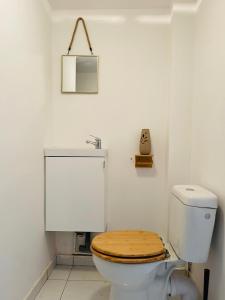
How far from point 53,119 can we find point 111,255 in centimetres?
128

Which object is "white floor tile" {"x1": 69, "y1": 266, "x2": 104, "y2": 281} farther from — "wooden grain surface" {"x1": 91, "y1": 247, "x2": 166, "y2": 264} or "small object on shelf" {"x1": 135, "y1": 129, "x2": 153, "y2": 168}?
"small object on shelf" {"x1": 135, "y1": 129, "x2": 153, "y2": 168}

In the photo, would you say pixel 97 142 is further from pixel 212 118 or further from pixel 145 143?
pixel 212 118

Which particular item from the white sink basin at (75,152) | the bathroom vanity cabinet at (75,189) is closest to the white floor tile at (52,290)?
the bathroom vanity cabinet at (75,189)

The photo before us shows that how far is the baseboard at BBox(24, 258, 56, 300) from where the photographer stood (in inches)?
65.9

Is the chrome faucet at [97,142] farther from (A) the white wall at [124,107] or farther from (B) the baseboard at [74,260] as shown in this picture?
(B) the baseboard at [74,260]

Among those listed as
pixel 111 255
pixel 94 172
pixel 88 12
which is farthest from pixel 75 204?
pixel 88 12

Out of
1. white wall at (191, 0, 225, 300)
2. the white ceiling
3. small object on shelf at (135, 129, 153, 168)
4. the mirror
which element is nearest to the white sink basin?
small object on shelf at (135, 129, 153, 168)

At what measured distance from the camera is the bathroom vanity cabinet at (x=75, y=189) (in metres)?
1.96

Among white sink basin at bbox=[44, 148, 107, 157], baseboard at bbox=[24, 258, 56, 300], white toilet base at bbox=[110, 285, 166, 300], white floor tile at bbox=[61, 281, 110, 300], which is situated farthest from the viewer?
white sink basin at bbox=[44, 148, 107, 157]

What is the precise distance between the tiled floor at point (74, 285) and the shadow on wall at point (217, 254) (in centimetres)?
76

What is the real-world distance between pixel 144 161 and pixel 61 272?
115 centimetres

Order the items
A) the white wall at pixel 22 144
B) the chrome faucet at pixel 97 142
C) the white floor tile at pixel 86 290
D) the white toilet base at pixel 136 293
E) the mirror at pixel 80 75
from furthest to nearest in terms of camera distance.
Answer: the mirror at pixel 80 75, the chrome faucet at pixel 97 142, the white floor tile at pixel 86 290, the white toilet base at pixel 136 293, the white wall at pixel 22 144

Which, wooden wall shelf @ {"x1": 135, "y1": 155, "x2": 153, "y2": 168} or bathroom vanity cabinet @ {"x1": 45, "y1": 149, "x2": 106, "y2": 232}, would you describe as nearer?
bathroom vanity cabinet @ {"x1": 45, "y1": 149, "x2": 106, "y2": 232}

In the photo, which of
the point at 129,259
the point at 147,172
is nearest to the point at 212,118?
the point at 147,172
